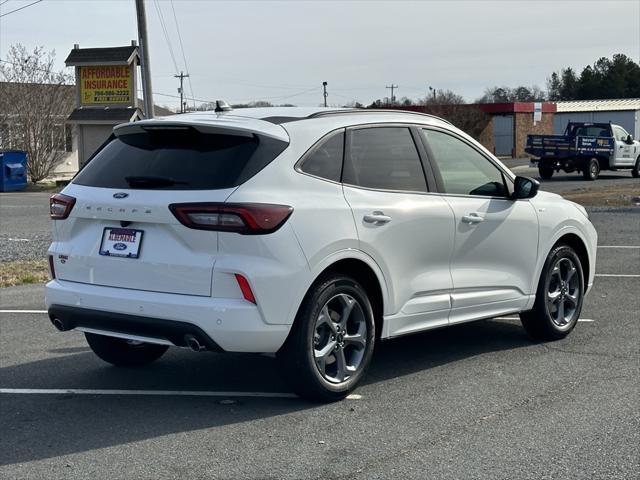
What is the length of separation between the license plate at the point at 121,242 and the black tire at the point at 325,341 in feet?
3.52

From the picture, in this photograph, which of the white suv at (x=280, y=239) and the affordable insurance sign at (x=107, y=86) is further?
the affordable insurance sign at (x=107, y=86)

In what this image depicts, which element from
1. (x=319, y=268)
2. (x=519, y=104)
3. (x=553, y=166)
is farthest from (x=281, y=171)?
(x=519, y=104)

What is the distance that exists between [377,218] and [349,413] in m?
1.28

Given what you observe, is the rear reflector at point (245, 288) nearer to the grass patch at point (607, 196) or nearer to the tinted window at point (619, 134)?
the grass patch at point (607, 196)

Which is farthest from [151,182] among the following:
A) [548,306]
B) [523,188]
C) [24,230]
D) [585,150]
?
[585,150]

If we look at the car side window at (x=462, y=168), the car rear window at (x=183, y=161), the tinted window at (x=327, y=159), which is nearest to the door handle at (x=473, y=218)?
the car side window at (x=462, y=168)

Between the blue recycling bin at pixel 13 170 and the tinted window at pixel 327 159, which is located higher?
the tinted window at pixel 327 159

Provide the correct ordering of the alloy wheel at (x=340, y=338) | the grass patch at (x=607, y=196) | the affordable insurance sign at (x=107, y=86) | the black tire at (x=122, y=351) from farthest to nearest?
the affordable insurance sign at (x=107, y=86) → the grass patch at (x=607, y=196) → the black tire at (x=122, y=351) → the alloy wheel at (x=340, y=338)

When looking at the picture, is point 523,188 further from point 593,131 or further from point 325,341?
point 593,131

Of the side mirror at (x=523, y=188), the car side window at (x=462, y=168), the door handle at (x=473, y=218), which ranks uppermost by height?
the car side window at (x=462, y=168)

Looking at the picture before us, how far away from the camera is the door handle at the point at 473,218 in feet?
22.8

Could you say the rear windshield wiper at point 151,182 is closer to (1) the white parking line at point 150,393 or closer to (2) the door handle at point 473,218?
(1) the white parking line at point 150,393

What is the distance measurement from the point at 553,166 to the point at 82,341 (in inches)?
1275

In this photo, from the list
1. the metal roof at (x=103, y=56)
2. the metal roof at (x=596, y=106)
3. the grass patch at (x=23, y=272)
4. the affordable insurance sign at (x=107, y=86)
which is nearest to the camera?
the grass patch at (x=23, y=272)
